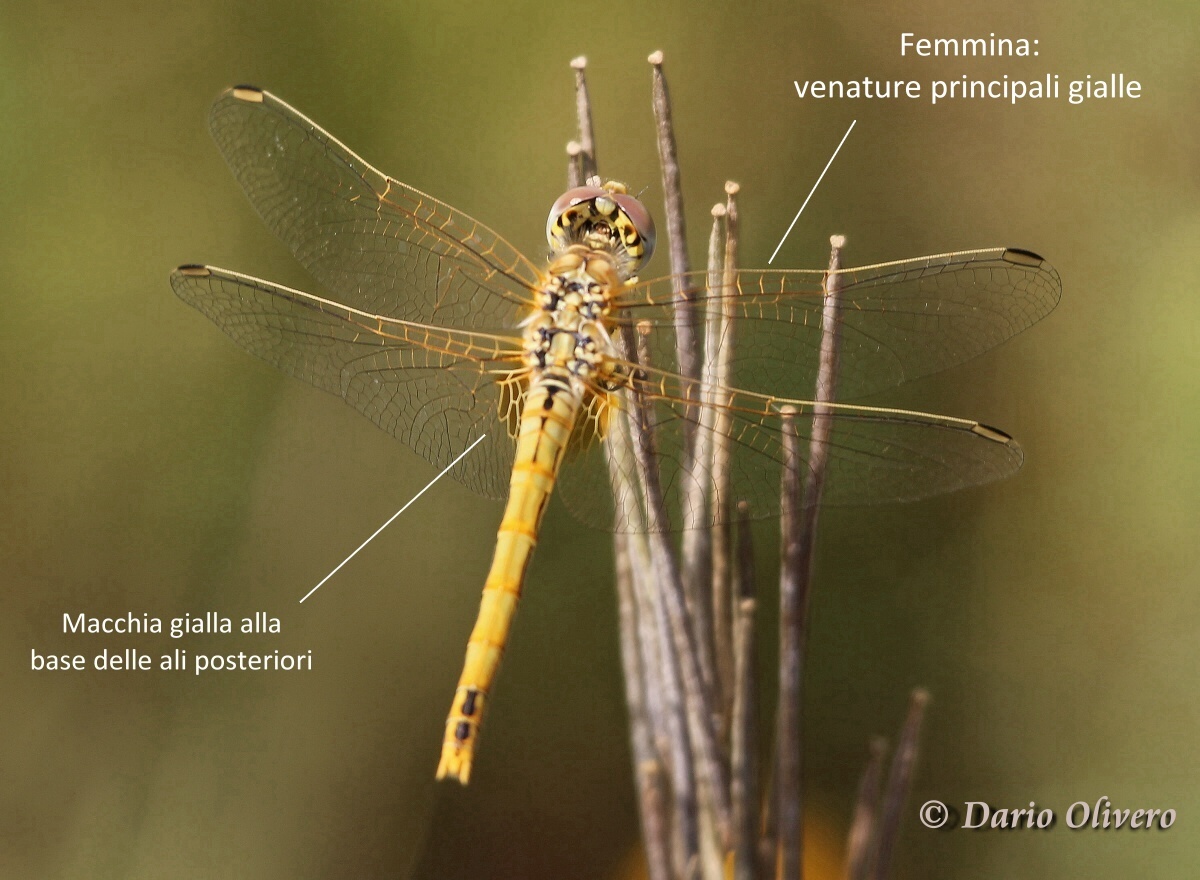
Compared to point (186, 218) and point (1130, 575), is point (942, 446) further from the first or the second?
point (186, 218)

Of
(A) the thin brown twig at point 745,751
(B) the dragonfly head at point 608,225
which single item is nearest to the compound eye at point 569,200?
(B) the dragonfly head at point 608,225

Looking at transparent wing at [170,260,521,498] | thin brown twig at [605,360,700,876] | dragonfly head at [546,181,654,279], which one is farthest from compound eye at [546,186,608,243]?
thin brown twig at [605,360,700,876]

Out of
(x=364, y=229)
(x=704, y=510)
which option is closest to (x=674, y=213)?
(x=704, y=510)

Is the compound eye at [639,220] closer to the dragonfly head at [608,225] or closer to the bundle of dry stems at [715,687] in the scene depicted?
the dragonfly head at [608,225]

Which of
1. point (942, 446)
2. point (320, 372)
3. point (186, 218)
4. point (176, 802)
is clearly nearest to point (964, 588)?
point (942, 446)

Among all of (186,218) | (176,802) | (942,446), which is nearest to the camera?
(942,446)

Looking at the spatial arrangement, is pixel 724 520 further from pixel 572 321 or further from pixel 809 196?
pixel 809 196

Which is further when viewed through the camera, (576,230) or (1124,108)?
(1124,108)
